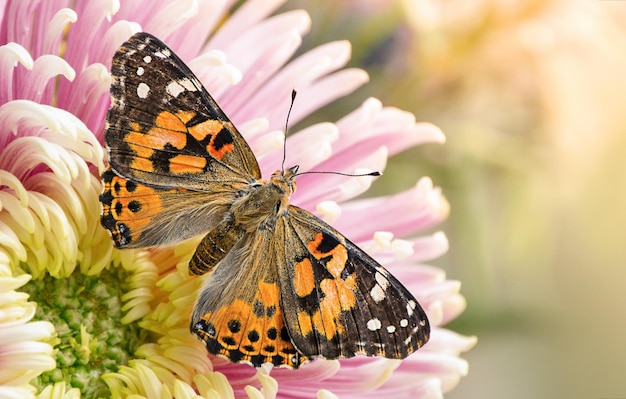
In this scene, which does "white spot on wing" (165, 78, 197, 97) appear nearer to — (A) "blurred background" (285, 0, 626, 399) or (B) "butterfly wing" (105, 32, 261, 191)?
(B) "butterfly wing" (105, 32, 261, 191)

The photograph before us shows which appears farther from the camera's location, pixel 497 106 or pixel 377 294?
pixel 497 106

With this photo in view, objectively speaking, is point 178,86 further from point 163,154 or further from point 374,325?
point 374,325

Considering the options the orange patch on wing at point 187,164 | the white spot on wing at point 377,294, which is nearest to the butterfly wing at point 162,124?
the orange patch on wing at point 187,164

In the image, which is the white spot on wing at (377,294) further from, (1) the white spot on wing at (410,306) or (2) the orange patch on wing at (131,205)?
(2) the orange patch on wing at (131,205)

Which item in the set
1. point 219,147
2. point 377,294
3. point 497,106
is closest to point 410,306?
point 377,294

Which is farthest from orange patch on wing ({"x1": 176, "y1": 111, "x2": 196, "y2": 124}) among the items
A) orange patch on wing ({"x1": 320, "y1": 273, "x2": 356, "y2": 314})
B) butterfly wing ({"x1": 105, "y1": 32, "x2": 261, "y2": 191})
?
orange patch on wing ({"x1": 320, "y1": 273, "x2": 356, "y2": 314})

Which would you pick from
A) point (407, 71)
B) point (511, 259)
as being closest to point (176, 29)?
point (407, 71)
